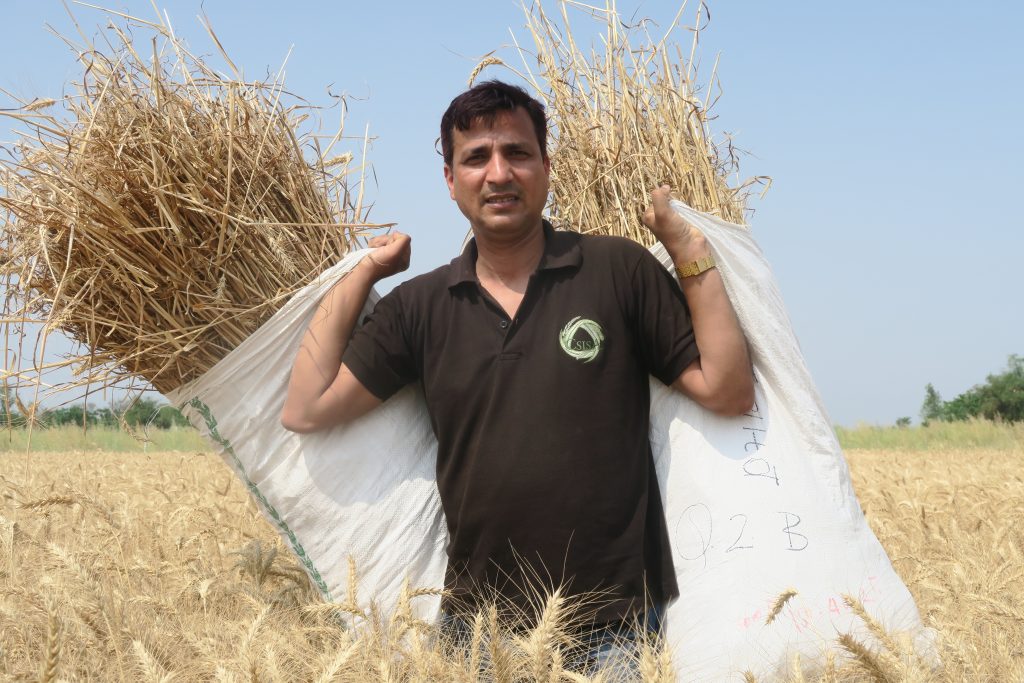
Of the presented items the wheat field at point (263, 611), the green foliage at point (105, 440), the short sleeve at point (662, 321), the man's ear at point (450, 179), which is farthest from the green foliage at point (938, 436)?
the man's ear at point (450, 179)

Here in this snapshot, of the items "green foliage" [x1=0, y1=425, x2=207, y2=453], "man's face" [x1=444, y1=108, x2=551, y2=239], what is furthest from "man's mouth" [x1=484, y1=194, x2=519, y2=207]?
"green foliage" [x1=0, y1=425, x2=207, y2=453]

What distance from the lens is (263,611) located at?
2004mm

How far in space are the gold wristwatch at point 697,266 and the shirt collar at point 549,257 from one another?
10.0 inches

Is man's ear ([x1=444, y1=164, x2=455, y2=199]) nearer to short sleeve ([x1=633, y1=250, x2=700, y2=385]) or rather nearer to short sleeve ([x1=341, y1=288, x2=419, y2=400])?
short sleeve ([x1=341, y1=288, x2=419, y2=400])

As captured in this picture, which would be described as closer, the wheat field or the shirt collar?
the wheat field

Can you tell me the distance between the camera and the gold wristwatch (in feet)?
7.38

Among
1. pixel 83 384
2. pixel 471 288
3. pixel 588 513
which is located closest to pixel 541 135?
pixel 471 288

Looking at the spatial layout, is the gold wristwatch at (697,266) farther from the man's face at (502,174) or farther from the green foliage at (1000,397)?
the green foliage at (1000,397)

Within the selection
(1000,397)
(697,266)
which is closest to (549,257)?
(697,266)

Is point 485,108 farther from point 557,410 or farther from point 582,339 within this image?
point 557,410

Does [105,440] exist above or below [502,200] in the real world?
below

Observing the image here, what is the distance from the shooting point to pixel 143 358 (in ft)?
8.00

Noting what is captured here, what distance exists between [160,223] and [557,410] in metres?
1.09

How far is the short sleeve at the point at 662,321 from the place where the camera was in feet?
7.43
